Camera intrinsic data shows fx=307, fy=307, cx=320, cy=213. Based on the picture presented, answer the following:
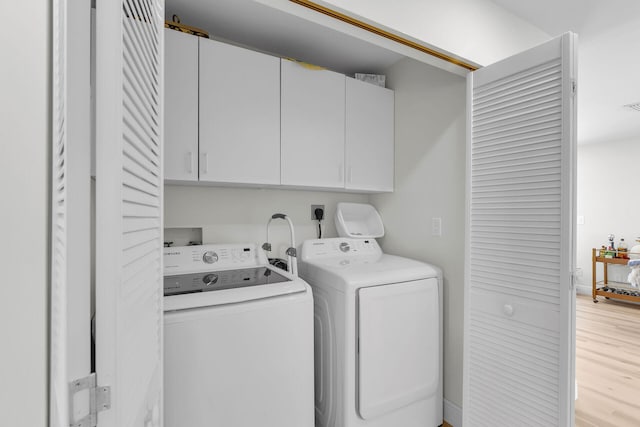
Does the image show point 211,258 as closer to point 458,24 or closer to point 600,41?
point 458,24

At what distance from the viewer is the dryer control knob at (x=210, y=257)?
1848mm

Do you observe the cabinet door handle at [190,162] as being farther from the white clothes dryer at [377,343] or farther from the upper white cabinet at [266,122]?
the white clothes dryer at [377,343]

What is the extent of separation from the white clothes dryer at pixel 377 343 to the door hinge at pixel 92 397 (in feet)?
3.96

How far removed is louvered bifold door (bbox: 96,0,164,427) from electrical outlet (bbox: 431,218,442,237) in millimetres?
1726

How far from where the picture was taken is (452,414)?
196 centimetres

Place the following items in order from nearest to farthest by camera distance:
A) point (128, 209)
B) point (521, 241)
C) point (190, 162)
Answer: point (128, 209) < point (521, 241) < point (190, 162)

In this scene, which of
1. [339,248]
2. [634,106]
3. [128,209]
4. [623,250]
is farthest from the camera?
[623,250]

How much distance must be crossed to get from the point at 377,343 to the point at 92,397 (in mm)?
1408

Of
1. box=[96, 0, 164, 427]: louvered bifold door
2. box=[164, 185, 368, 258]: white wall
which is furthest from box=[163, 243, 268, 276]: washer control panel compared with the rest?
box=[96, 0, 164, 427]: louvered bifold door

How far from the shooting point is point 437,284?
195 cm

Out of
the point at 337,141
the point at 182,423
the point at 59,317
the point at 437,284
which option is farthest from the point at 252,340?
the point at 337,141

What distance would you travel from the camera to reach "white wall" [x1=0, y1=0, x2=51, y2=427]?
501mm

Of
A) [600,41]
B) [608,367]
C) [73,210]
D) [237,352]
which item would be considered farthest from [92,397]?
[608,367]

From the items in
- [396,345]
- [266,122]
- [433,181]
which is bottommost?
[396,345]
